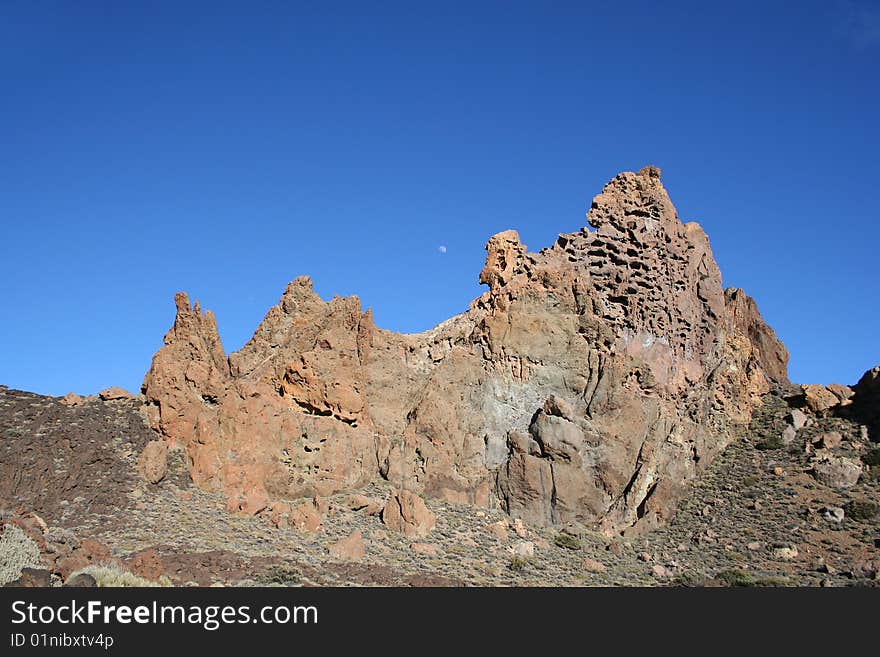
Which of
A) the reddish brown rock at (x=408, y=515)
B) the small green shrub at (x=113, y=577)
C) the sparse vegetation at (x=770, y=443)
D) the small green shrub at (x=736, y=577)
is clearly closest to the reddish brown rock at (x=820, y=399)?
the sparse vegetation at (x=770, y=443)

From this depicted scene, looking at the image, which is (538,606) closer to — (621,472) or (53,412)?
(621,472)

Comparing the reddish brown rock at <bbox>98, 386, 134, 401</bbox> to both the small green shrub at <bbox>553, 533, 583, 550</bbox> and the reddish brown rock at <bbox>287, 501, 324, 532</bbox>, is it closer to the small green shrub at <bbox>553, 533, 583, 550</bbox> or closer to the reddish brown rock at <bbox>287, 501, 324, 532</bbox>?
the reddish brown rock at <bbox>287, 501, 324, 532</bbox>

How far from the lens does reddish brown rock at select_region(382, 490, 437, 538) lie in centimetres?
3675

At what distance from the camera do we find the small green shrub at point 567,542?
38.9m

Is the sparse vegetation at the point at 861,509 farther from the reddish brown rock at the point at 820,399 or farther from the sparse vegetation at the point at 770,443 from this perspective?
the reddish brown rock at the point at 820,399

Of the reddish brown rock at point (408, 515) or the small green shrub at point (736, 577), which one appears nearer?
the small green shrub at point (736, 577)

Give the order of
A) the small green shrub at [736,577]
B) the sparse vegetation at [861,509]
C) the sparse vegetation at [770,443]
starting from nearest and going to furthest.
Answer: the small green shrub at [736,577], the sparse vegetation at [861,509], the sparse vegetation at [770,443]

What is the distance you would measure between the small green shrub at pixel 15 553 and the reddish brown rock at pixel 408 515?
15146 mm

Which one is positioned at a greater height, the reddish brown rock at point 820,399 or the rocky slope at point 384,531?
the reddish brown rock at point 820,399

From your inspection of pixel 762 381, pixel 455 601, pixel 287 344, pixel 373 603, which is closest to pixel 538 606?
pixel 455 601

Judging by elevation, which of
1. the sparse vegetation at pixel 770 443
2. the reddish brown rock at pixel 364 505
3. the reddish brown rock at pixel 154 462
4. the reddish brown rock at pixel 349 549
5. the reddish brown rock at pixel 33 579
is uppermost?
the sparse vegetation at pixel 770 443

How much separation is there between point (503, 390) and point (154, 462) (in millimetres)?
17688

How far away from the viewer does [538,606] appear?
2352 cm

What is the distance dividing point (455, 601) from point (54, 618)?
35.1 ft
